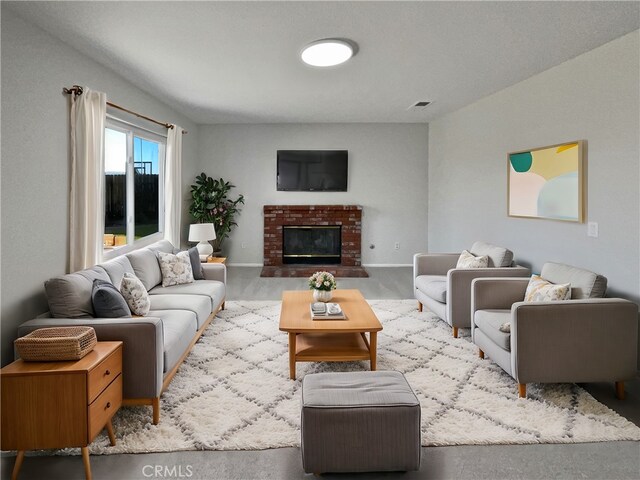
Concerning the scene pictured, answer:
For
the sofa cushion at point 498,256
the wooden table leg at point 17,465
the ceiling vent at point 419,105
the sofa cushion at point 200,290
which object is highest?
the ceiling vent at point 419,105

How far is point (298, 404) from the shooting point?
9.86 ft

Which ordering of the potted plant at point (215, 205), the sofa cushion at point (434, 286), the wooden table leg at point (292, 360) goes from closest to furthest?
the wooden table leg at point (292, 360), the sofa cushion at point (434, 286), the potted plant at point (215, 205)

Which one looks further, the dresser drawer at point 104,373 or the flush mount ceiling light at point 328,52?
the flush mount ceiling light at point 328,52

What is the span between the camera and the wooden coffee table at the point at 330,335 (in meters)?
3.42

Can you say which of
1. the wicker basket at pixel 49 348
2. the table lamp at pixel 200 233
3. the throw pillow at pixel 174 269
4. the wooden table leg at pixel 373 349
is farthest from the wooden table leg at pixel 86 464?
the table lamp at pixel 200 233

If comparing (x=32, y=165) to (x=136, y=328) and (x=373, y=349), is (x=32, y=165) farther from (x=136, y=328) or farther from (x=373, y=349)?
(x=373, y=349)

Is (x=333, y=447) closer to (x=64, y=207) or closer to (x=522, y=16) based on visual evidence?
(x=64, y=207)

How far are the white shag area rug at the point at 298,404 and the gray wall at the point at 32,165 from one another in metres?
1.10

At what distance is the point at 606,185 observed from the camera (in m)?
3.71

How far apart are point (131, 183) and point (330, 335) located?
3158mm

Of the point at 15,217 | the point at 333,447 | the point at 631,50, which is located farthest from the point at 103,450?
the point at 631,50

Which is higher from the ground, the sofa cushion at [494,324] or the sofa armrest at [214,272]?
the sofa armrest at [214,272]

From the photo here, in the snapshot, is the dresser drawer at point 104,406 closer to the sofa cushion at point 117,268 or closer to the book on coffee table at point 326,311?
the sofa cushion at point 117,268

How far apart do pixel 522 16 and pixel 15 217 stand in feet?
12.2
